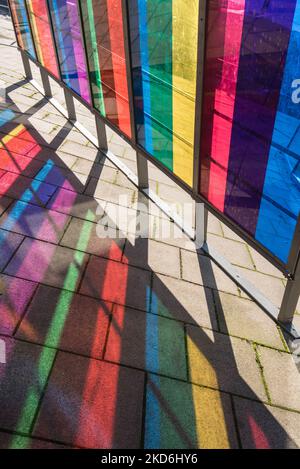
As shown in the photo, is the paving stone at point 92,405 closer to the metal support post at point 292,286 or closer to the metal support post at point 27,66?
the metal support post at point 292,286

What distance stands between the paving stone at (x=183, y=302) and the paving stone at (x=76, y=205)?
5.17 ft

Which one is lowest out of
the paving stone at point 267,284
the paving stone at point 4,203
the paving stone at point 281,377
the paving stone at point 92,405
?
the paving stone at point 267,284

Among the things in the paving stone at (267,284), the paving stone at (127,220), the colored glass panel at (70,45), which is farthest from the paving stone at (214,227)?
the colored glass panel at (70,45)

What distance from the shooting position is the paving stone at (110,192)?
573 cm

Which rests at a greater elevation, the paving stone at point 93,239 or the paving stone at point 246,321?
the paving stone at point 93,239

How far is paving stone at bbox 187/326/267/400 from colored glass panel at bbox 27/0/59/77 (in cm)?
678

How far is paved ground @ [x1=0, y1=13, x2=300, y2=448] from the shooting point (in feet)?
9.28

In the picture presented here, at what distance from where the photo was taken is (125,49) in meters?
4.59
